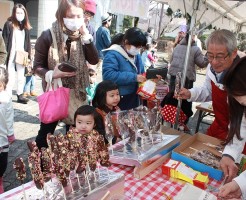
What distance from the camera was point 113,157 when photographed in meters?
1.73

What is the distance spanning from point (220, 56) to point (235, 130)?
612mm

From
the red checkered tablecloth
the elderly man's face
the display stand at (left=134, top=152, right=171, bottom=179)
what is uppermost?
the elderly man's face

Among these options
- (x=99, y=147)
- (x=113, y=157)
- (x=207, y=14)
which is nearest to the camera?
(x=99, y=147)

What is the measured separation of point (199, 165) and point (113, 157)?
57 cm

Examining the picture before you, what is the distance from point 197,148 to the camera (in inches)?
81.8

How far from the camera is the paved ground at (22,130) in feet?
9.94

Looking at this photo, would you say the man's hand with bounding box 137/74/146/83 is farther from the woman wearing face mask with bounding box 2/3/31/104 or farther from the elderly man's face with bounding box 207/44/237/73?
the woman wearing face mask with bounding box 2/3/31/104

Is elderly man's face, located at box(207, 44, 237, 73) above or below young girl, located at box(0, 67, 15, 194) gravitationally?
above

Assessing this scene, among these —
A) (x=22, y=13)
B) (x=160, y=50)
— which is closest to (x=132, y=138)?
A: (x=22, y=13)

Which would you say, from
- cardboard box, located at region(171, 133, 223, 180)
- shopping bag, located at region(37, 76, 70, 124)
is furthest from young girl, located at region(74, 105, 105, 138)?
cardboard box, located at region(171, 133, 223, 180)

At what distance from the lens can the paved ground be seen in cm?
303

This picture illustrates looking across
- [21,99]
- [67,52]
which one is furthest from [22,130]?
[67,52]

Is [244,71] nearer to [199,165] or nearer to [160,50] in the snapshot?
[199,165]

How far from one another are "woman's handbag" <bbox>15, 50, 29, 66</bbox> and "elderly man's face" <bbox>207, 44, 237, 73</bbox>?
13.1 ft
